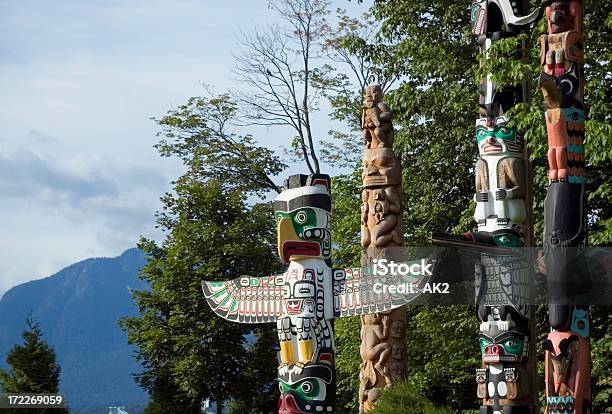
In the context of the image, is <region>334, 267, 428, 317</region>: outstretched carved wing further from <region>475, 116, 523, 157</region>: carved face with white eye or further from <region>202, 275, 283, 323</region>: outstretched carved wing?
<region>475, 116, 523, 157</region>: carved face with white eye

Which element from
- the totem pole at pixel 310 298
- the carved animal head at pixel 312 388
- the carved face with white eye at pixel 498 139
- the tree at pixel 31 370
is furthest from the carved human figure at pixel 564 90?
the tree at pixel 31 370

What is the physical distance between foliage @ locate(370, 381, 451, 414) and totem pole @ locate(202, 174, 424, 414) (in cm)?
146

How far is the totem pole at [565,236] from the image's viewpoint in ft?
33.3

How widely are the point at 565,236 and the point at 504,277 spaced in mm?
1810

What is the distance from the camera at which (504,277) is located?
39.4 ft

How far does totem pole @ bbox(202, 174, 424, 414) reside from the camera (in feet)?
45.9

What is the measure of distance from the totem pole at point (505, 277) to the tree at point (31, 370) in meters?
12.2

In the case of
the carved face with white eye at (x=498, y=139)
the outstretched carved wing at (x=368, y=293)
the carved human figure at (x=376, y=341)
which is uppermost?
the carved face with white eye at (x=498, y=139)

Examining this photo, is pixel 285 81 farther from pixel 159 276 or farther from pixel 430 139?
pixel 430 139

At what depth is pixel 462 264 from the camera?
1733 cm

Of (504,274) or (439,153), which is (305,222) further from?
(439,153)

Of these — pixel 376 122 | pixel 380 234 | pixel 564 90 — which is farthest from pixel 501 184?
pixel 376 122

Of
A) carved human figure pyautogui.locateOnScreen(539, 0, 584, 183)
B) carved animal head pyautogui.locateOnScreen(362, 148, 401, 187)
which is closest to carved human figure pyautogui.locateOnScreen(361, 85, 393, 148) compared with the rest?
carved animal head pyautogui.locateOnScreen(362, 148, 401, 187)

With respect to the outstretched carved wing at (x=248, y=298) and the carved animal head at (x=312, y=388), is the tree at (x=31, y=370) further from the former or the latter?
the carved animal head at (x=312, y=388)
